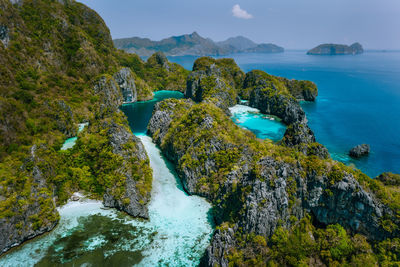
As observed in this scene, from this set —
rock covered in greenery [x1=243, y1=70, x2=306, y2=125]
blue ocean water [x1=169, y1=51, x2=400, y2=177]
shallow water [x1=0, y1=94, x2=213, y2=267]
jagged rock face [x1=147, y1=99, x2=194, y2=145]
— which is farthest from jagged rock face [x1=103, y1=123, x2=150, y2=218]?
rock covered in greenery [x1=243, y1=70, x2=306, y2=125]

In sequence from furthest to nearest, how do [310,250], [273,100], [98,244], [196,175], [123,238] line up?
[273,100] → [196,175] → [123,238] → [98,244] → [310,250]

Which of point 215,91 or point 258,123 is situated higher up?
point 215,91

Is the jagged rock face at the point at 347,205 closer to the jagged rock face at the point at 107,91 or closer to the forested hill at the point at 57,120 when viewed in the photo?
the forested hill at the point at 57,120

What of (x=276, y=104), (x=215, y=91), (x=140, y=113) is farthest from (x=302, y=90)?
(x=140, y=113)

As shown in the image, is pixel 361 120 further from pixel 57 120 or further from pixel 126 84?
pixel 57 120

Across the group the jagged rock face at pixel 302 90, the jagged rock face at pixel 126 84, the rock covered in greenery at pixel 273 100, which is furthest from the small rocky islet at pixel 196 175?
the jagged rock face at pixel 302 90

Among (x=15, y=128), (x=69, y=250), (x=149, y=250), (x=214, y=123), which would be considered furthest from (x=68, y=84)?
(x=149, y=250)
